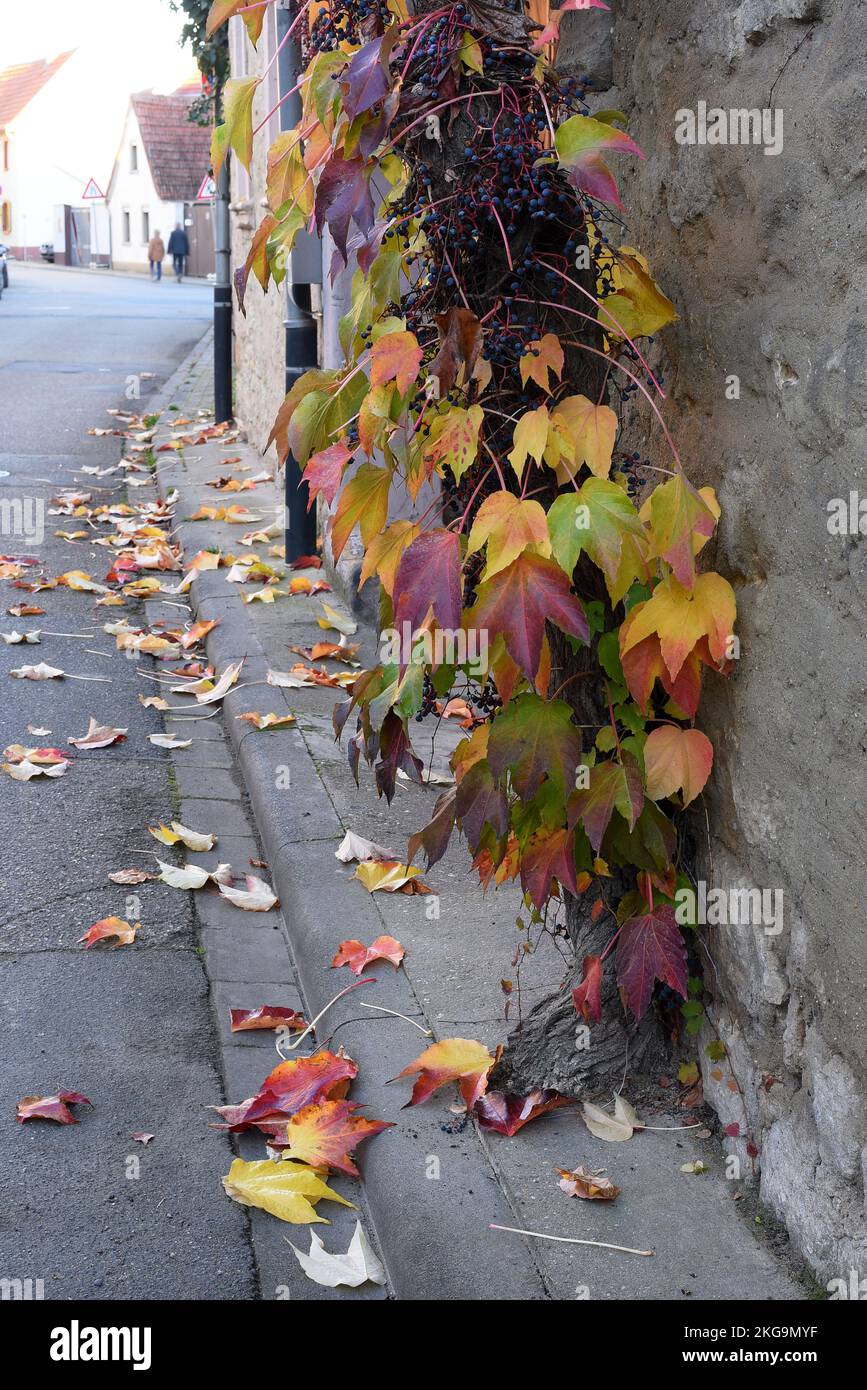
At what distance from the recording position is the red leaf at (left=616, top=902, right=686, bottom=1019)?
224 centimetres

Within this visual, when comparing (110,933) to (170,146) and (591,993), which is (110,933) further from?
(170,146)

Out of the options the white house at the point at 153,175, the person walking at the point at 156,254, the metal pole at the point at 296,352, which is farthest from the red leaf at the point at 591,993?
the white house at the point at 153,175

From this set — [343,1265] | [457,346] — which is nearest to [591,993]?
[343,1265]

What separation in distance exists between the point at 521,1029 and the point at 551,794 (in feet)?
1.71

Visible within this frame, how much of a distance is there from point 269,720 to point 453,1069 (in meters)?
2.09

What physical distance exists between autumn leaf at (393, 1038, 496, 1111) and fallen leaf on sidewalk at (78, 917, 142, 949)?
992 mm

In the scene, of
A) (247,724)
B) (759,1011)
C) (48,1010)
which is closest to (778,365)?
(759,1011)

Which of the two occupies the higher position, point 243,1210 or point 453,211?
point 453,211

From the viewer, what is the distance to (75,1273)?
2.19 metres

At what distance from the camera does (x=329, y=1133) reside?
8.07 ft

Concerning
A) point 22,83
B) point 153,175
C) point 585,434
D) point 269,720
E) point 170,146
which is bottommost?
point 269,720

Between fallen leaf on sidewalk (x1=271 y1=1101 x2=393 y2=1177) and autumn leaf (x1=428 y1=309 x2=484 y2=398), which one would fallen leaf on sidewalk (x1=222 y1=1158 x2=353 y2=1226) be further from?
autumn leaf (x1=428 y1=309 x2=484 y2=398)

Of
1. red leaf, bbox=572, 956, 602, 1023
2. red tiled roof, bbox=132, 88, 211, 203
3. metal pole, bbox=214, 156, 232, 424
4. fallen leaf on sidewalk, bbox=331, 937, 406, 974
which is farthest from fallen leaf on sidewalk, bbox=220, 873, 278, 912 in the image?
red tiled roof, bbox=132, 88, 211, 203

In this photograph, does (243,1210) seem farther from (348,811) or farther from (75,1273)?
(348,811)
